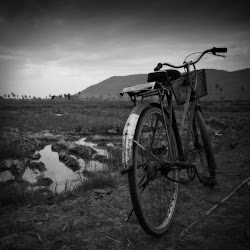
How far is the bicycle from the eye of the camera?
6.07ft

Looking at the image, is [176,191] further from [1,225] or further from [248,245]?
[1,225]

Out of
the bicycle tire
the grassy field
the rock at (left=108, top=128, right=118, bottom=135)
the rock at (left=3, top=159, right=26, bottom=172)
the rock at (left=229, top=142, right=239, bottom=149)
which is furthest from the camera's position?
the grassy field

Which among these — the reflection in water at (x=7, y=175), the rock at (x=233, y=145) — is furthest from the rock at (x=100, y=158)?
the rock at (x=233, y=145)

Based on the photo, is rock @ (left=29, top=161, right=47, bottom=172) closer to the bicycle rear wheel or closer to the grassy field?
the bicycle rear wheel

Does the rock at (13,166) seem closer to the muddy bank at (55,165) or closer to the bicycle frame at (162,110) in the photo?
the muddy bank at (55,165)

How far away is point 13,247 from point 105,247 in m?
0.87

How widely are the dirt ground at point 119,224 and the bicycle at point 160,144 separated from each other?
0.68 feet

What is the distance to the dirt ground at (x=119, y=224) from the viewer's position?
2062 millimetres

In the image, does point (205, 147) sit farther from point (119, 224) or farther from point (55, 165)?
point (55, 165)

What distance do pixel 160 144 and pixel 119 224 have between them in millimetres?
1119

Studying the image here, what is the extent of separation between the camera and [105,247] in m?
2.04

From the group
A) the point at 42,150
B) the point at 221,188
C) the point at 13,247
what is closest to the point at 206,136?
the point at 221,188

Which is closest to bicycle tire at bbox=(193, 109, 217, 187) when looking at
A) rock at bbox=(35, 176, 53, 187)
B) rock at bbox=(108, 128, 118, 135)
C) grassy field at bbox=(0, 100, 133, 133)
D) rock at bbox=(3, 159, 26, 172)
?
rock at bbox=(35, 176, 53, 187)

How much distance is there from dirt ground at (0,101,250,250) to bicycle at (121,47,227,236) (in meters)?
0.21
